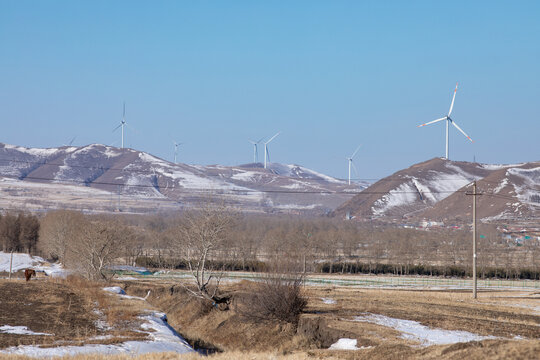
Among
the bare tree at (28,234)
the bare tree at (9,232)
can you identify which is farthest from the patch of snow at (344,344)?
the bare tree at (28,234)

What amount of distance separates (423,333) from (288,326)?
9114 millimetres

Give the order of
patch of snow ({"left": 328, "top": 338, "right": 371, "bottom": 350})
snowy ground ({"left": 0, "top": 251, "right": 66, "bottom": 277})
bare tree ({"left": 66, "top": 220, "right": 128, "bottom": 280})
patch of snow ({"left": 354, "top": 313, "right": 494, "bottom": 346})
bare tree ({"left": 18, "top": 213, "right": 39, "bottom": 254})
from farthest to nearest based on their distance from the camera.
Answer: bare tree ({"left": 18, "top": 213, "right": 39, "bottom": 254})
snowy ground ({"left": 0, "top": 251, "right": 66, "bottom": 277})
bare tree ({"left": 66, "top": 220, "right": 128, "bottom": 280})
patch of snow ({"left": 328, "top": 338, "right": 371, "bottom": 350})
patch of snow ({"left": 354, "top": 313, "right": 494, "bottom": 346})

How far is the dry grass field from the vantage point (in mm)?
24531

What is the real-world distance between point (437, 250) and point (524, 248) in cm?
2031

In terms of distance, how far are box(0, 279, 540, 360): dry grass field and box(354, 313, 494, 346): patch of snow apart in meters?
0.59

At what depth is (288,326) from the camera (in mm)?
39594

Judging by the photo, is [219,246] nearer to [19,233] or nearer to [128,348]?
[128,348]

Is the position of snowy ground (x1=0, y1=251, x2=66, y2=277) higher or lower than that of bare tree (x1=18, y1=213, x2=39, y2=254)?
lower

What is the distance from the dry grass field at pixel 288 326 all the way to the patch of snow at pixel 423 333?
0.59m

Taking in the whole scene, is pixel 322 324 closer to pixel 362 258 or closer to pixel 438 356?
pixel 438 356

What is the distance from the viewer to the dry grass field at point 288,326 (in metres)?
24.5

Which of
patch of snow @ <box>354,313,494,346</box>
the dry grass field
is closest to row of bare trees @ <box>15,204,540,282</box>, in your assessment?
the dry grass field

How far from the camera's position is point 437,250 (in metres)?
160

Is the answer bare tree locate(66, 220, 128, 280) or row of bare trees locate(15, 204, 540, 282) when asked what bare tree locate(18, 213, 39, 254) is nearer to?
row of bare trees locate(15, 204, 540, 282)
